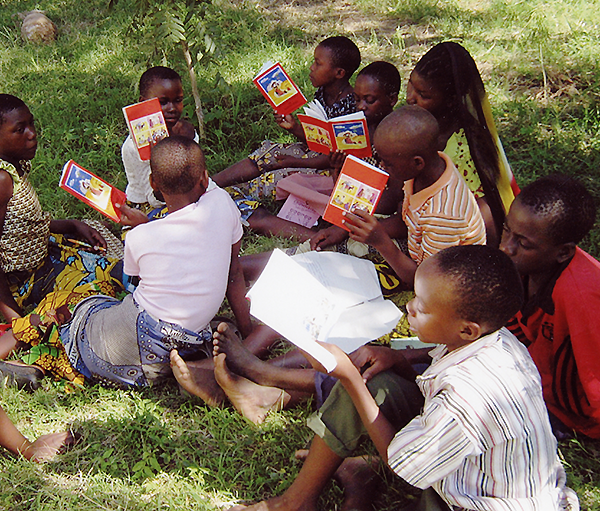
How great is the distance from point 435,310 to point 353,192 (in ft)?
3.70

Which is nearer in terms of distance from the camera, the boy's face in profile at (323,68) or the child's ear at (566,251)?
the child's ear at (566,251)

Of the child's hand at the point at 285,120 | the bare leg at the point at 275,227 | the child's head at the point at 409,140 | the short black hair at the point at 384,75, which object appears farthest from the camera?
the child's hand at the point at 285,120

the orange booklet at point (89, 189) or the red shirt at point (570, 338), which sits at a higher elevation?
the orange booklet at point (89, 189)

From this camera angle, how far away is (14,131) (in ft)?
10.0

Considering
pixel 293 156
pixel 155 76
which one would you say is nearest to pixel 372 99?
pixel 293 156

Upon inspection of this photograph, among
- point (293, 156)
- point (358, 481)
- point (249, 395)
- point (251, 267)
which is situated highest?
point (293, 156)

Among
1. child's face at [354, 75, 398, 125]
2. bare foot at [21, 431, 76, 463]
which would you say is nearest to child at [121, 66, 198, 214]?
child's face at [354, 75, 398, 125]

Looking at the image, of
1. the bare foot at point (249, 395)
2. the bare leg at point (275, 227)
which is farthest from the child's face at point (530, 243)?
the bare leg at point (275, 227)

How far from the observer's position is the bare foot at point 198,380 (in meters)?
2.57

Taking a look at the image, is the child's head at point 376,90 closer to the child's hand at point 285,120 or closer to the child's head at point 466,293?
the child's hand at point 285,120

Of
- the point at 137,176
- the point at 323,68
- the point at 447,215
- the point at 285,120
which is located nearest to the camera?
the point at 447,215

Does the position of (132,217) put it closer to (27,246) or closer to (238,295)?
(27,246)

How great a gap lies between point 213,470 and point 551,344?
4.76 feet

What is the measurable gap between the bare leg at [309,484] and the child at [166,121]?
6.67 ft
